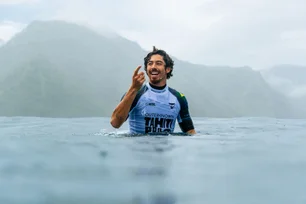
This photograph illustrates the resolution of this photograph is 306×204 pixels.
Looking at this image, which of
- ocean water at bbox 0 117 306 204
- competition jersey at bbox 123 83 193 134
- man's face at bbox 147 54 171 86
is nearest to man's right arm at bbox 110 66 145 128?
competition jersey at bbox 123 83 193 134

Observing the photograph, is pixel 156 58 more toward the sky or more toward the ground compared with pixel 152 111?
more toward the sky

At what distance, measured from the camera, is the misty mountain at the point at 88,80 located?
3851 inches

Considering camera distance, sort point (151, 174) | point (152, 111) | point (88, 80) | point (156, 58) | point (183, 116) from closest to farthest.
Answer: point (151, 174) < point (152, 111) < point (156, 58) < point (183, 116) < point (88, 80)

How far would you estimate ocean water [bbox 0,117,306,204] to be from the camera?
10.9 ft

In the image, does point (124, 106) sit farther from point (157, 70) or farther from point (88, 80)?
point (88, 80)

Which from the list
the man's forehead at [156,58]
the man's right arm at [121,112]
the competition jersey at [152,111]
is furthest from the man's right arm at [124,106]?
the man's forehead at [156,58]

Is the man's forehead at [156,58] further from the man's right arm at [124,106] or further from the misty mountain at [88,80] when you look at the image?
the misty mountain at [88,80]

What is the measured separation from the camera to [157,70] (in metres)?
7.79

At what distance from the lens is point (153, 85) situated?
315 inches

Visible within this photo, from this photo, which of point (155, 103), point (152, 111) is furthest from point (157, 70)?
point (152, 111)

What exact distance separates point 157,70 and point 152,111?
0.78 meters

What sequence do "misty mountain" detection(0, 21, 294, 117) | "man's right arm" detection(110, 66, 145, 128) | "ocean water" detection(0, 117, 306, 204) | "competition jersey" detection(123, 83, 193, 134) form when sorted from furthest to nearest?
"misty mountain" detection(0, 21, 294, 117), "competition jersey" detection(123, 83, 193, 134), "man's right arm" detection(110, 66, 145, 128), "ocean water" detection(0, 117, 306, 204)

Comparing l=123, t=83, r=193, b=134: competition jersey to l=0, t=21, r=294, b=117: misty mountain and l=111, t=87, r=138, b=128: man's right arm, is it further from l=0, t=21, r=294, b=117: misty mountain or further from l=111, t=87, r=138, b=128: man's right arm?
l=0, t=21, r=294, b=117: misty mountain

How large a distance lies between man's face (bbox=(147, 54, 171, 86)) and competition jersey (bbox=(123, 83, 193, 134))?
18 cm
